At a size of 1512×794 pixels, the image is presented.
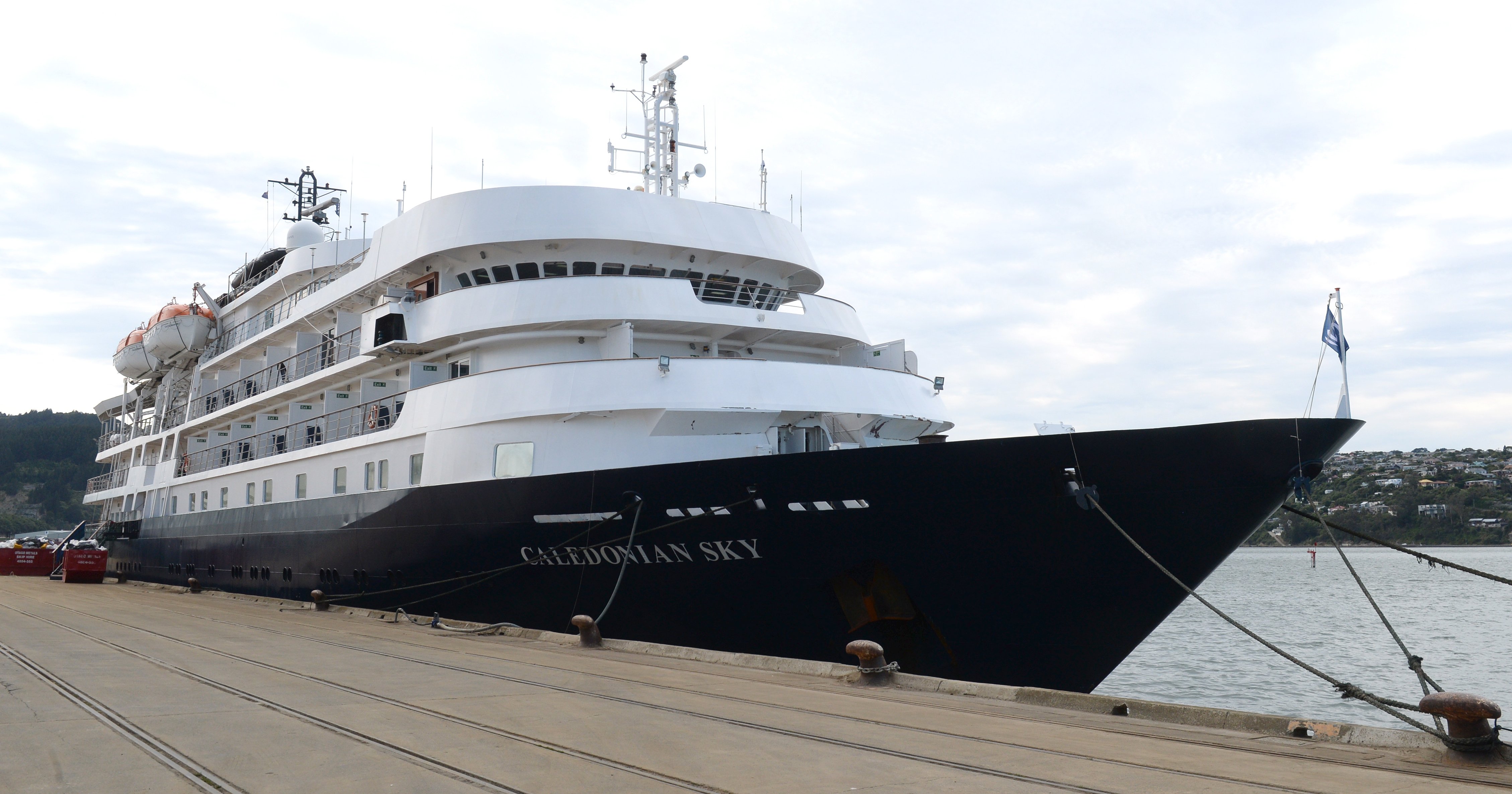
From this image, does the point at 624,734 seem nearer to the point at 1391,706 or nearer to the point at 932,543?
the point at 932,543

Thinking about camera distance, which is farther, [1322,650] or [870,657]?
[1322,650]

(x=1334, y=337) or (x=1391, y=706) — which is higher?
(x=1334, y=337)

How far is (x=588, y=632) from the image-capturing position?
13.6m

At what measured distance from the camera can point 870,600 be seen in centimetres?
1211

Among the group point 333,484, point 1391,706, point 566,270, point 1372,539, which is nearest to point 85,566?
point 333,484

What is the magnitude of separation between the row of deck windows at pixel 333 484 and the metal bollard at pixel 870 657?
9.44m

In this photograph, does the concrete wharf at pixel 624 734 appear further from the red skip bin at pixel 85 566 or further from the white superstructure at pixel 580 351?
the red skip bin at pixel 85 566

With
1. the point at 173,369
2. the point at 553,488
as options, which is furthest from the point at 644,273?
the point at 173,369

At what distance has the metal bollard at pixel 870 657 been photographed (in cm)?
1036

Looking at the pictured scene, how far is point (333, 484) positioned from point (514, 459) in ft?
23.6

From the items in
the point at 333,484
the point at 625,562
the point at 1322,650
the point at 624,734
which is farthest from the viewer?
the point at 1322,650

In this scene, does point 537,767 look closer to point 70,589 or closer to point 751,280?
point 751,280

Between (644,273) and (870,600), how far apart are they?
7929 mm

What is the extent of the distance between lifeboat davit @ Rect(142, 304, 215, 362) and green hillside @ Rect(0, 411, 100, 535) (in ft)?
454
